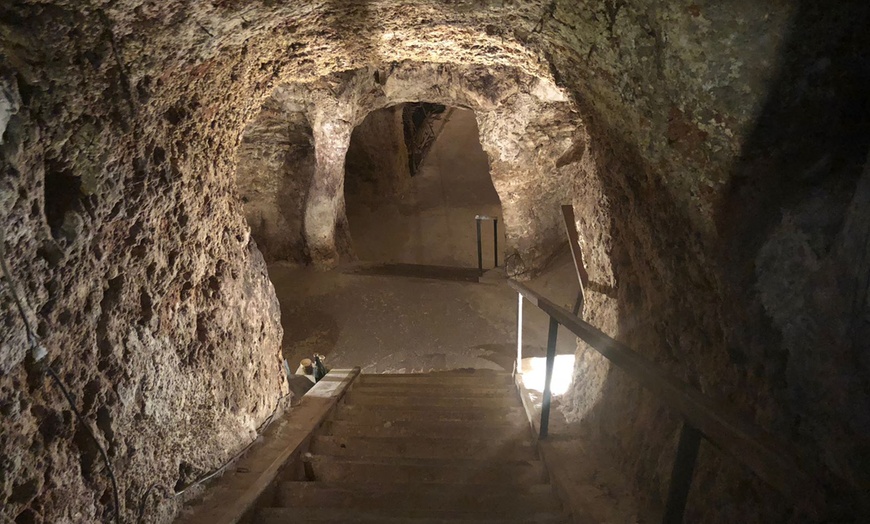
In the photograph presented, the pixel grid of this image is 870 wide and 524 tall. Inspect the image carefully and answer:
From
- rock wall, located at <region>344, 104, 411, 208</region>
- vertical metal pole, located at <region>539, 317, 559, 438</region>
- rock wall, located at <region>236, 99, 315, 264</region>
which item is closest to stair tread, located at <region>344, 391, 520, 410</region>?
vertical metal pole, located at <region>539, 317, 559, 438</region>

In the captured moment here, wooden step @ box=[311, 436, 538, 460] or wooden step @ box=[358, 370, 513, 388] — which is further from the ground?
wooden step @ box=[311, 436, 538, 460]

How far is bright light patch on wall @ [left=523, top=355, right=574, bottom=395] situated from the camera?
4809 millimetres

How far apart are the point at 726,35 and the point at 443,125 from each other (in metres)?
14.7

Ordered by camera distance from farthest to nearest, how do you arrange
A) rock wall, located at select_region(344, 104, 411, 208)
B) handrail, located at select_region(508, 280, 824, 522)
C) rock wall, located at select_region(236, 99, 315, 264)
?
rock wall, located at select_region(344, 104, 411, 208) < rock wall, located at select_region(236, 99, 315, 264) < handrail, located at select_region(508, 280, 824, 522)

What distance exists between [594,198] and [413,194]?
436 inches

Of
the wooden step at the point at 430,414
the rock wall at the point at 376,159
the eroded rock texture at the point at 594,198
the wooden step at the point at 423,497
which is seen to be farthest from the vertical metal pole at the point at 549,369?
the rock wall at the point at 376,159

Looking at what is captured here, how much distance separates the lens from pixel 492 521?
2.32 m

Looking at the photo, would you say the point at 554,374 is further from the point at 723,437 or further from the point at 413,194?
the point at 413,194

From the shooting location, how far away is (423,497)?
2.69 metres

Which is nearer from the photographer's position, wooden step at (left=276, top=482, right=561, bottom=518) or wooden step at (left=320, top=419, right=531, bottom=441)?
wooden step at (left=276, top=482, right=561, bottom=518)

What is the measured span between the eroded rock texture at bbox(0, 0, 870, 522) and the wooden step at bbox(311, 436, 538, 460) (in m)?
0.49

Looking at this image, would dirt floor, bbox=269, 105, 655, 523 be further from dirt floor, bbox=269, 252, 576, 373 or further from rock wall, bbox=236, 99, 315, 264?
rock wall, bbox=236, 99, 315, 264

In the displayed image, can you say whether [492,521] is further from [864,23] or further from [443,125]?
[443,125]

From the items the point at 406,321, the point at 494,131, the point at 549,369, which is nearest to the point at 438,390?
the point at 549,369
